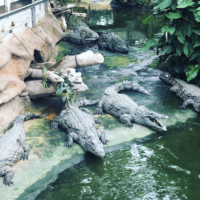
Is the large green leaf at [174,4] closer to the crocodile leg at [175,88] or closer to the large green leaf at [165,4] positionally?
the large green leaf at [165,4]

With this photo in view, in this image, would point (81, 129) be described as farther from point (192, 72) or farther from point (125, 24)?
point (125, 24)

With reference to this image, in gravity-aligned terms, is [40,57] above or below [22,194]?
above

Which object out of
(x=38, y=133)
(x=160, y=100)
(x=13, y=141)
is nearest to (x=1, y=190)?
(x=13, y=141)

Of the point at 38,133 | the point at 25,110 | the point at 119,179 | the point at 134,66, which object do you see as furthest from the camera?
the point at 134,66

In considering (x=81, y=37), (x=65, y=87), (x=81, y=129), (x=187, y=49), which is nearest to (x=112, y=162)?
(x=81, y=129)

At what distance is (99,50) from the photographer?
396 inches

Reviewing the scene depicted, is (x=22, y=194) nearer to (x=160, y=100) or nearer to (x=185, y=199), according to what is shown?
(x=185, y=199)

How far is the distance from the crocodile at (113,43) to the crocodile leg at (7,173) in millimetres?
6794

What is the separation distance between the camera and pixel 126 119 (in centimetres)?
525

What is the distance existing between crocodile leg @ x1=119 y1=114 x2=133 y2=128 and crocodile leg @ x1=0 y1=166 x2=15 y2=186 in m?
2.39

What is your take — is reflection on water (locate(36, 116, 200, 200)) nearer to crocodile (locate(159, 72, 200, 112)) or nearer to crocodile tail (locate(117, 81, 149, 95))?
crocodile (locate(159, 72, 200, 112))

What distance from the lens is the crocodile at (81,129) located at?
4407 millimetres

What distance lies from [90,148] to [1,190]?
153 centimetres

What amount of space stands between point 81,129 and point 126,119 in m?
1.03
